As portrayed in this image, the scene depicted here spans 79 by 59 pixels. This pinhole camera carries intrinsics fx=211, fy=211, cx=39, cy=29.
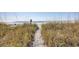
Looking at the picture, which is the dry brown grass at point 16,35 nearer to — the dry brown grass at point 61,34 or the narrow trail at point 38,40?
the narrow trail at point 38,40

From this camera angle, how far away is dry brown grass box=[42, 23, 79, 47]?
2.22 metres

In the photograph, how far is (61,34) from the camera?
223cm

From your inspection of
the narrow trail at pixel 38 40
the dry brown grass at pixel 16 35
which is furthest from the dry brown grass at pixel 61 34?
the dry brown grass at pixel 16 35

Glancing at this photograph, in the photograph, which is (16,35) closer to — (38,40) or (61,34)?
(38,40)

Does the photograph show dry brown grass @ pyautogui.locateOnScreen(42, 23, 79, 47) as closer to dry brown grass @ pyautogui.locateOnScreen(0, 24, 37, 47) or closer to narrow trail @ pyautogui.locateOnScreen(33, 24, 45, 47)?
narrow trail @ pyautogui.locateOnScreen(33, 24, 45, 47)

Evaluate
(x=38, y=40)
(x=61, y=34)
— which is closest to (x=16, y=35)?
(x=38, y=40)

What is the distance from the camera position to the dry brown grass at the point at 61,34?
7.29ft

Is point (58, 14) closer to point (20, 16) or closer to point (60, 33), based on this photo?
point (60, 33)

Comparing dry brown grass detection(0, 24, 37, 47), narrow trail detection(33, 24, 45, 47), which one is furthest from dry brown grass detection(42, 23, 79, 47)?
dry brown grass detection(0, 24, 37, 47)
